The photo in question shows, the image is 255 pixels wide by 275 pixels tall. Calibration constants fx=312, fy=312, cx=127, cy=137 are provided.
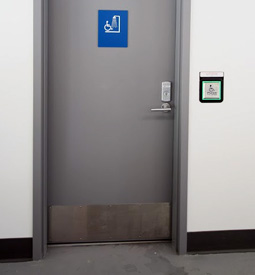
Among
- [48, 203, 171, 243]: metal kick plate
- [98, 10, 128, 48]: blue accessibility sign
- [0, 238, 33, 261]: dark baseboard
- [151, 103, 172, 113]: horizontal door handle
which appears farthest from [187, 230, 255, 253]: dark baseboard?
[98, 10, 128, 48]: blue accessibility sign

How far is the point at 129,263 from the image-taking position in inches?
78.0

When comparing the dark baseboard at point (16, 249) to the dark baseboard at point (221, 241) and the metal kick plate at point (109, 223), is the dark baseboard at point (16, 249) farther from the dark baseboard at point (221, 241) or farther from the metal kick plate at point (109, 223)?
the dark baseboard at point (221, 241)

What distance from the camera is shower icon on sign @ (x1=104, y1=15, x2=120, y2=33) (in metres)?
2.13

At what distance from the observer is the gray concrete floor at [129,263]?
6.22 ft

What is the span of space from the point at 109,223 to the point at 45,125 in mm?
822

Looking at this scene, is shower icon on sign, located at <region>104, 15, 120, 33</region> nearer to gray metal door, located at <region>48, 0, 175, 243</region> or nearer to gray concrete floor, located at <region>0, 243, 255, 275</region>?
gray metal door, located at <region>48, 0, 175, 243</region>

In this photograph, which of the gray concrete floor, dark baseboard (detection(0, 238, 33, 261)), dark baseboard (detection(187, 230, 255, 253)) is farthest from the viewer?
dark baseboard (detection(187, 230, 255, 253))

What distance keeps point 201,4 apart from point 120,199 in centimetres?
142

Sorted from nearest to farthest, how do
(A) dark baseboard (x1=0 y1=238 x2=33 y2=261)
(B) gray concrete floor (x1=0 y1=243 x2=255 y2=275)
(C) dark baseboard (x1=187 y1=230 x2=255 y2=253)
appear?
(B) gray concrete floor (x1=0 y1=243 x2=255 y2=275) → (A) dark baseboard (x1=0 y1=238 x2=33 y2=261) → (C) dark baseboard (x1=187 y1=230 x2=255 y2=253)

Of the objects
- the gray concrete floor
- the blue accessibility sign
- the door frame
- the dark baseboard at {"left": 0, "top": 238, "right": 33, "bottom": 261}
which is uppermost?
the blue accessibility sign

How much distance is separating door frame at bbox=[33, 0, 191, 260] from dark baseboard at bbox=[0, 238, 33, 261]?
48 millimetres

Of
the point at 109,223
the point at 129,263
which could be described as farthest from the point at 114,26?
the point at 129,263

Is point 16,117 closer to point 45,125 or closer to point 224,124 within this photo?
point 45,125

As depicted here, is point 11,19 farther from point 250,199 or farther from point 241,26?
point 250,199
